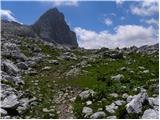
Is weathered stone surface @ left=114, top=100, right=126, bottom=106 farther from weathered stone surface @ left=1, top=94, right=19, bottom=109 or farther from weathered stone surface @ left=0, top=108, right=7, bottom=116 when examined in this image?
weathered stone surface @ left=0, top=108, right=7, bottom=116

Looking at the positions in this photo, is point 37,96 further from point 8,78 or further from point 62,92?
point 8,78

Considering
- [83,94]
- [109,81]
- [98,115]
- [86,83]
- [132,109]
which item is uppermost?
[109,81]

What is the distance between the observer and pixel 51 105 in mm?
25453

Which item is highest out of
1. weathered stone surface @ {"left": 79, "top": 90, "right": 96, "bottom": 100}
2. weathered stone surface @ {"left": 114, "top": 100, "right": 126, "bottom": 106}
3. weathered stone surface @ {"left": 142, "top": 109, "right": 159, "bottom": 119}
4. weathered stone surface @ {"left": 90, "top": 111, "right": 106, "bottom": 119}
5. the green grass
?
the green grass

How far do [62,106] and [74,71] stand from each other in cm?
1429

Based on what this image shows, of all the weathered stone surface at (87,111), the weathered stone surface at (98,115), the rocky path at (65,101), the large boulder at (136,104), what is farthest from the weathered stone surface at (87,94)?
the large boulder at (136,104)

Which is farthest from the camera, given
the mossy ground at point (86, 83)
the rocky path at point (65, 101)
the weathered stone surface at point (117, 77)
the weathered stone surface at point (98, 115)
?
the weathered stone surface at point (117, 77)

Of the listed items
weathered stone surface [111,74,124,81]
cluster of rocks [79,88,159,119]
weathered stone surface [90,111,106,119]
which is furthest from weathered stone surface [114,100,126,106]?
weathered stone surface [111,74,124,81]

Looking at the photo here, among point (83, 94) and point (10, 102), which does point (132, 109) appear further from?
point (10, 102)

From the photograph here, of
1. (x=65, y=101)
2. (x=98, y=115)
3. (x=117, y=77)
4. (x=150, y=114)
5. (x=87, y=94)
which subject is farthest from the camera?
(x=117, y=77)

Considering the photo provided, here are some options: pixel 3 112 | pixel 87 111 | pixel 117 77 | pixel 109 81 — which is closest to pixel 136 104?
pixel 87 111

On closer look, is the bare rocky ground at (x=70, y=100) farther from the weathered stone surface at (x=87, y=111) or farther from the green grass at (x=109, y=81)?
the green grass at (x=109, y=81)

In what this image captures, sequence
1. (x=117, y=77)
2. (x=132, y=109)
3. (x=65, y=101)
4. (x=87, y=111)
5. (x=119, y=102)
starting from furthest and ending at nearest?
(x=117, y=77)
(x=65, y=101)
(x=119, y=102)
(x=87, y=111)
(x=132, y=109)

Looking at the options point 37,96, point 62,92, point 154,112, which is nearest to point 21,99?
point 37,96
